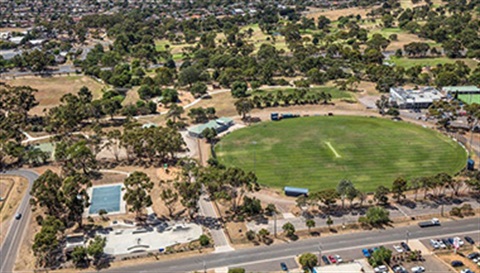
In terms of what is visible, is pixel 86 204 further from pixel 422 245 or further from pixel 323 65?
pixel 323 65

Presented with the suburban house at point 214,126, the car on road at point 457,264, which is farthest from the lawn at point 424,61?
the car on road at point 457,264

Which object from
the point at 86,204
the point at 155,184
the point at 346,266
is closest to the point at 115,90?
the point at 155,184

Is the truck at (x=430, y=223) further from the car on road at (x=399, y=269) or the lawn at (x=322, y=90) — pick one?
the lawn at (x=322, y=90)

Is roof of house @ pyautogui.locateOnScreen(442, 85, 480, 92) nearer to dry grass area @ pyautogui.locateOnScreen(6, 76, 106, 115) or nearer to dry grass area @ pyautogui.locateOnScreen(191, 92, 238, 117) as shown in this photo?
dry grass area @ pyautogui.locateOnScreen(191, 92, 238, 117)

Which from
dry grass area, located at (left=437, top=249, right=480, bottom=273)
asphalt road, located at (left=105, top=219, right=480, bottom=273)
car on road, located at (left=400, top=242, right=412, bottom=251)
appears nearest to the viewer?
dry grass area, located at (left=437, top=249, right=480, bottom=273)

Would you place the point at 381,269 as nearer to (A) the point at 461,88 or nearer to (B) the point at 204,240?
(B) the point at 204,240

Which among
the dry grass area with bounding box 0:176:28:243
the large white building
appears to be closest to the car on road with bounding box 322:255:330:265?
the dry grass area with bounding box 0:176:28:243
